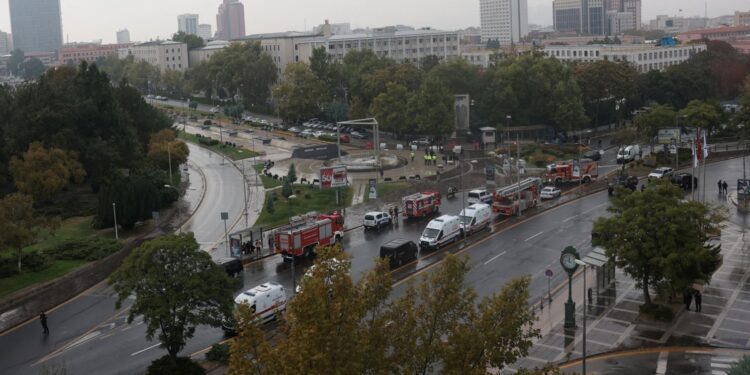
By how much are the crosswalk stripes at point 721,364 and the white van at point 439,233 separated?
67.5 feet

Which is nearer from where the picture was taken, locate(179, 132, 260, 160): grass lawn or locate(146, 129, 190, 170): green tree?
locate(146, 129, 190, 170): green tree

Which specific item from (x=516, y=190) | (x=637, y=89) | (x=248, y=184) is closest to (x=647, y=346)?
(x=516, y=190)

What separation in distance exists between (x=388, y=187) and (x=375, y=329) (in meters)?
51.6

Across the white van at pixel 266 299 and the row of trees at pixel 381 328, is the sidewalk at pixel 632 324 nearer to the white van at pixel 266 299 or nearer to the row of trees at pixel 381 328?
the row of trees at pixel 381 328

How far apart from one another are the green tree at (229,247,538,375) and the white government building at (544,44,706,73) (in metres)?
123

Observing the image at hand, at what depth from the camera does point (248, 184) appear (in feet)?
254

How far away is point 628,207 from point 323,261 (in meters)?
22.0

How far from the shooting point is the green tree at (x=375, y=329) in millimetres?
17938

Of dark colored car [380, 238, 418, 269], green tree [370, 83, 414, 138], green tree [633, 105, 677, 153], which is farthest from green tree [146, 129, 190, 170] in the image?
green tree [633, 105, 677, 153]

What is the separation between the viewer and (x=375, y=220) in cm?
5625

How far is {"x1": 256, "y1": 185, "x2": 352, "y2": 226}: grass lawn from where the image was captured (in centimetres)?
6041

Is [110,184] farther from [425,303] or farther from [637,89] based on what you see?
[637,89]

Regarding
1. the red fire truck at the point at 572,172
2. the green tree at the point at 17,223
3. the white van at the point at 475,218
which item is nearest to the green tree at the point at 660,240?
the white van at the point at 475,218

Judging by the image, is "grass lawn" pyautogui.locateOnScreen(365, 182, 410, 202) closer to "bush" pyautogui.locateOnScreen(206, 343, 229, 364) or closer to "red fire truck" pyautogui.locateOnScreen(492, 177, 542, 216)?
"red fire truck" pyautogui.locateOnScreen(492, 177, 542, 216)
